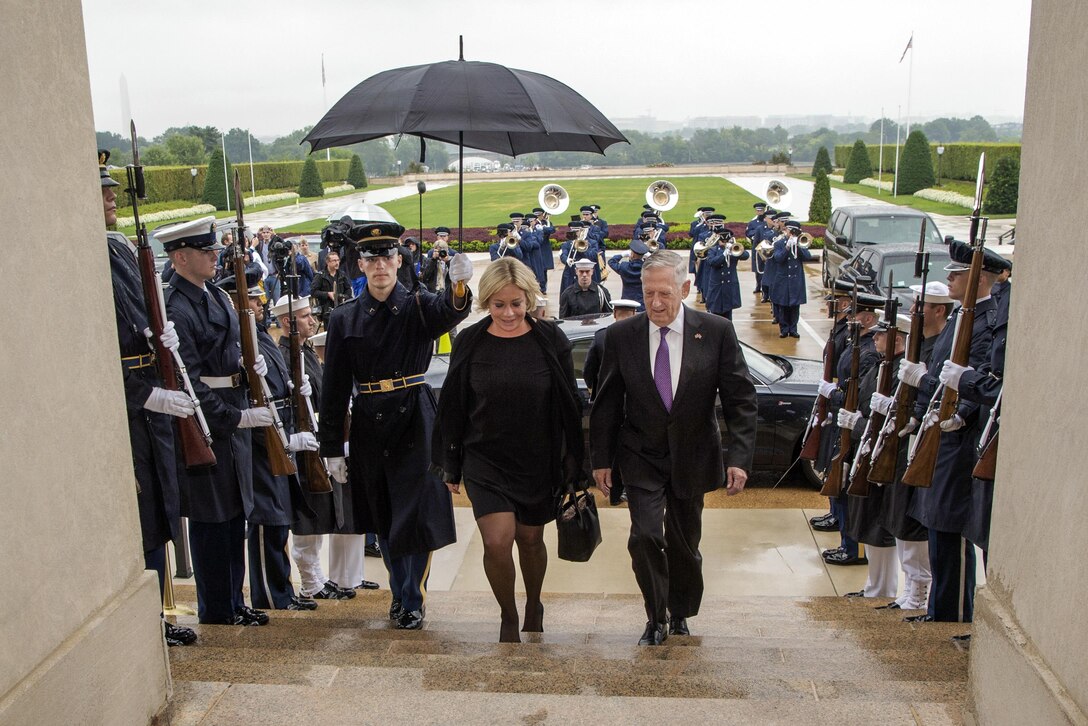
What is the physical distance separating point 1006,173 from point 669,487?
27.1 m

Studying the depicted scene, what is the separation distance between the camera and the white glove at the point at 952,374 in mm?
4695

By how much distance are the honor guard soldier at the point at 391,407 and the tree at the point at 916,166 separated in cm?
4438

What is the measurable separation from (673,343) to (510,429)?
2.70 feet

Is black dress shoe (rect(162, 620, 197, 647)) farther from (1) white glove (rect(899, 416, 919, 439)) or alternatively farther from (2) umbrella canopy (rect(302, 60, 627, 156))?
(1) white glove (rect(899, 416, 919, 439))

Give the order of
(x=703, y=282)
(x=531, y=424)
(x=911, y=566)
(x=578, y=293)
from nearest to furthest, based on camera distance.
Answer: (x=531, y=424), (x=911, y=566), (x=578, y=293), (x=703, y=282)

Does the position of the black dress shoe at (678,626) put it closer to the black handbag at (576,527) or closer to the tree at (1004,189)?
the black handbag at (576,527)

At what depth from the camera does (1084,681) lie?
8.00 feet

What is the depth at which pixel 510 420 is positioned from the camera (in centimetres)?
469

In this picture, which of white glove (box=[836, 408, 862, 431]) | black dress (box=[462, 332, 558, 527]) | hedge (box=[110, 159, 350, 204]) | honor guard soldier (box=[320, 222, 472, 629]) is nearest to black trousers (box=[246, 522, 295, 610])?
honor guard soldier (box=[320, 222, 472, 629])

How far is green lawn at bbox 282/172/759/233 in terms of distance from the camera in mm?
44469

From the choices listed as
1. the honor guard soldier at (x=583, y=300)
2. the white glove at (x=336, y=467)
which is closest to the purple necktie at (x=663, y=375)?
the white glove at (x=336, y=467)

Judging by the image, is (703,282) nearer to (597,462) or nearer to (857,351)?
(857,351)

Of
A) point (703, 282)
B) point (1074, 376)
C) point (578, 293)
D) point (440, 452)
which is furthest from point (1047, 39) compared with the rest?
point (703, 282)

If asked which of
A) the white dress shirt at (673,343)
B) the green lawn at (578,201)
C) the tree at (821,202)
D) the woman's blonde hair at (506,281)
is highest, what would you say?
the woman's blonde hair at (506,281)
